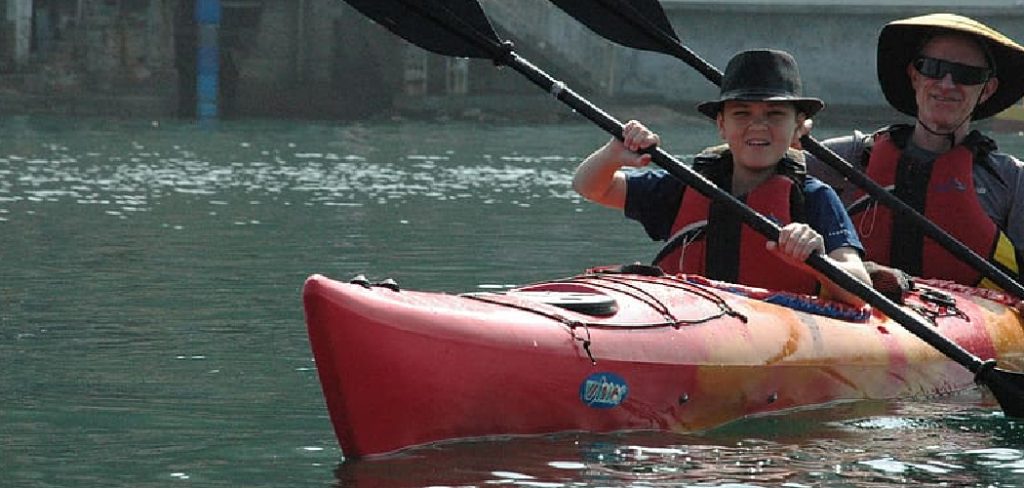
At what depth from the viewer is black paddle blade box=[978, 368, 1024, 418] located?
26.1ft

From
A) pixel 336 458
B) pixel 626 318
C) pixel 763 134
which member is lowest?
pixel 336 458

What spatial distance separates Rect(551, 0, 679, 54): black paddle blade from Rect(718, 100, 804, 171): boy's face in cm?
162

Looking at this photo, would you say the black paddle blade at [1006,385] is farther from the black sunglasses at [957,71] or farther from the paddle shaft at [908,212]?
the black sunglasses at [957,71]

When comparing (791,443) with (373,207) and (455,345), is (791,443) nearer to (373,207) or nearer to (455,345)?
(455,345)

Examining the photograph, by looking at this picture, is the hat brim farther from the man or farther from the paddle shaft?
the man

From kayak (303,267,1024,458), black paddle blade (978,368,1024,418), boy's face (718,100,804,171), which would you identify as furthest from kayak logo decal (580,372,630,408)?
black paddle blade (978,368,1024,418)

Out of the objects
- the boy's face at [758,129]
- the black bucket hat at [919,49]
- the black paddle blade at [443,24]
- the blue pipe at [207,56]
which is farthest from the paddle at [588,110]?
the blue pipe at [207,56]

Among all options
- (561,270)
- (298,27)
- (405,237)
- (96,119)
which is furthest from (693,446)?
(298,27)

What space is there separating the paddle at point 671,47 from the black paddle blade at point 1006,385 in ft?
3.14

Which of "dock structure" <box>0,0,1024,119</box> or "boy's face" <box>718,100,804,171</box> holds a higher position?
"dock structure" <box>0,0,1024,119</box>

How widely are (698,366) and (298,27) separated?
97.6 ft

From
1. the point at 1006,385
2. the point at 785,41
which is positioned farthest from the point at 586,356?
the point at 785,41

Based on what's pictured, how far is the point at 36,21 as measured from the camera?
35.8 m

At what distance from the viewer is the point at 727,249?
8.08 meters
